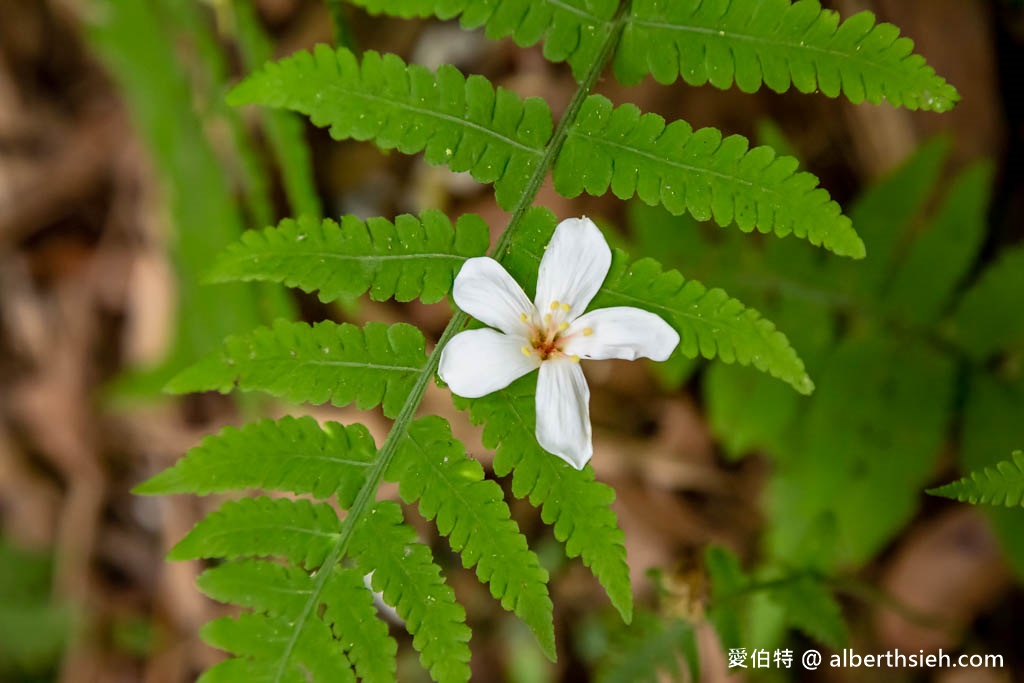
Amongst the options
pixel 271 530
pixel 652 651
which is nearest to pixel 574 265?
pixel 271 530

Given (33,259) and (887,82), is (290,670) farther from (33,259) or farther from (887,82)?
(33,259)

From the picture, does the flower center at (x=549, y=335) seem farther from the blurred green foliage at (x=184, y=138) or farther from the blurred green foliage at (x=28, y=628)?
the blurred green foliage at (x=28, y=628)

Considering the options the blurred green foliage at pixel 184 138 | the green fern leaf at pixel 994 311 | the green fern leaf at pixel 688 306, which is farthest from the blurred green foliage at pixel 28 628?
the green fern leaf at pixel 994 311

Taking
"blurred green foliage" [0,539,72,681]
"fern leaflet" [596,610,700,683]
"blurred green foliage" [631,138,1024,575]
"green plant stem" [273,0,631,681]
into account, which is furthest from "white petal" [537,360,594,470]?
"blurred green foliage" [0,539,72,681]

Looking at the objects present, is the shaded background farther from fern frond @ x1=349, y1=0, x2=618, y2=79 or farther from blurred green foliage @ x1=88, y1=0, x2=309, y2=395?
fern frond @ x1=349, y1=0, x2=618, y2=79

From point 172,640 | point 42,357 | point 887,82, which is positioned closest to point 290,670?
point 887,82

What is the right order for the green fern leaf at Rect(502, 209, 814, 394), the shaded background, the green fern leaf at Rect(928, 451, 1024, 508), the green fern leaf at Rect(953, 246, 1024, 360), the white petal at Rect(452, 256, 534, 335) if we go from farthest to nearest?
the shaded background < the green fern leaf at Rect(953, 246, 1024, 360) < the white petal at Rect(452, 256, 534, 335) < the green fern leaf at Rect(502, 209, 814, 394) < the green fern leaf at Rect(928, 451, 1024, 508)
